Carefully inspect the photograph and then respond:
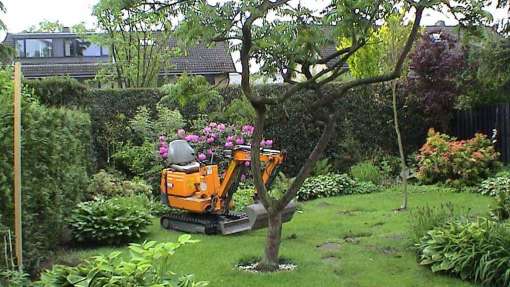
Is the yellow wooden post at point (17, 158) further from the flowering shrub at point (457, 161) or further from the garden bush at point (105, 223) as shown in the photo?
the flowering shrub at point (457, 161)

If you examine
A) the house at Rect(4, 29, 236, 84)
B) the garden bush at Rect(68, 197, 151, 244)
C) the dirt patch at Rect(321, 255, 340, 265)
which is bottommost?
the dirt patch at Rect(321, 255, 340, 265)

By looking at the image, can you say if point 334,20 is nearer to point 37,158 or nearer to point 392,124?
point 37,158

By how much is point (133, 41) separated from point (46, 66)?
40.7 ft

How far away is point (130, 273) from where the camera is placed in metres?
3.35

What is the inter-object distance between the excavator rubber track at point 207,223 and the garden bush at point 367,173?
4.56m

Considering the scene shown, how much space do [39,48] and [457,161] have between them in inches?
961

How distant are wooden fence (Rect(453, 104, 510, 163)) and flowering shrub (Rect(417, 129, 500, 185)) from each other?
19.5 inches

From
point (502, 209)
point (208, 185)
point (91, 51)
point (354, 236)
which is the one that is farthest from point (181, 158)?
point (91, 51)

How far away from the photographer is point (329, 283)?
527cm

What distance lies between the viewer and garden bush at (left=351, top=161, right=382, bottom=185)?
1177 cm

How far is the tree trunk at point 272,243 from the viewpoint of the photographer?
5746 mm

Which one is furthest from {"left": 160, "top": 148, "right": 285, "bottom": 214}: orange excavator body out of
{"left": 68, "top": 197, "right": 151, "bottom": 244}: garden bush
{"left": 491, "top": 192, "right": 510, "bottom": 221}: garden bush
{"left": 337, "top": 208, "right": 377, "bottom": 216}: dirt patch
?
{"left": 491, "top": 192, "right": 510, "bottom": 221}: garden bush

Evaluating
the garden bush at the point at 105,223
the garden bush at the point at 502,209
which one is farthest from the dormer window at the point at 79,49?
the garden bush at the point at 502,209

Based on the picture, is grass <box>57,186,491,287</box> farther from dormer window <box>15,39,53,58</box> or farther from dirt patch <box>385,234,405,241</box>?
dormer window <box>15,39,53,58</box>
